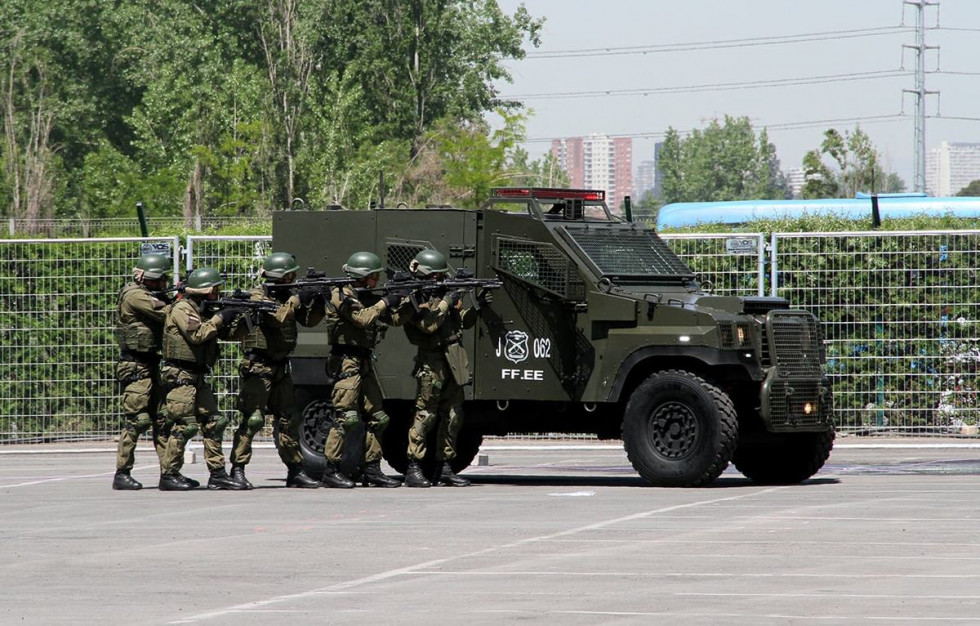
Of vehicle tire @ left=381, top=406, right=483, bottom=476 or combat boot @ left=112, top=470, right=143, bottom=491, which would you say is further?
vehicle tire @ left=381, top=406, right=483, bottom=476

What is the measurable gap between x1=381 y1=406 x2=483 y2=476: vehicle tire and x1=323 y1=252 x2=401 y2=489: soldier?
0.80 metres

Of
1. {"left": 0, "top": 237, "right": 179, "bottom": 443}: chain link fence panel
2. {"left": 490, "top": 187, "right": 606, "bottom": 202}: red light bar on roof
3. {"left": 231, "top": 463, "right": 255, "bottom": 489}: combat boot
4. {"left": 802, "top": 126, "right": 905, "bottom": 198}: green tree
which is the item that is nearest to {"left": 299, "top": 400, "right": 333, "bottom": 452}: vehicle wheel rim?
{"left": 231, "top": 463, "right": 255, "bottom": 489}: combat boot

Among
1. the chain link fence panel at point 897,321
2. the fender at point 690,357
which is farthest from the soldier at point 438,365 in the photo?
the chain link fence panel at point 897,321

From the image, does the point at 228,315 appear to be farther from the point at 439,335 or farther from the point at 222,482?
the point at 439,335

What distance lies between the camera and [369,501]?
1391cm

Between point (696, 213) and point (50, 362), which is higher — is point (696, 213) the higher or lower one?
the higher one

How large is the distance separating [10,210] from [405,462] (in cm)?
3156

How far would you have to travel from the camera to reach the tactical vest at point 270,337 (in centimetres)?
1502

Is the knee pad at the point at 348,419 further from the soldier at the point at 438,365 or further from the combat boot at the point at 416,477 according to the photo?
the combat boot at the point at 416,477

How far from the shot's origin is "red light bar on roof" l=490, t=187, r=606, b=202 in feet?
51.5

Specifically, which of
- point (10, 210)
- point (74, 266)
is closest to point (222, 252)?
point (74, 266)

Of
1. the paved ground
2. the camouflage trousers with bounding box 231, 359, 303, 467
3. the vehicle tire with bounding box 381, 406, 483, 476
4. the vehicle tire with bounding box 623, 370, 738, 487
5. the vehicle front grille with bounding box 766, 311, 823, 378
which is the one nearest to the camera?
the paved ground

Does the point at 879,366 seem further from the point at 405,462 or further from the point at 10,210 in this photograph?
the point at 10,210

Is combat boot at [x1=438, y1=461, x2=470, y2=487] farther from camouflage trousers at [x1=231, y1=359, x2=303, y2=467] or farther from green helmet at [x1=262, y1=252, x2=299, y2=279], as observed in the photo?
green helmet at [x1=262, y1=252, x2=299, y2=279]
